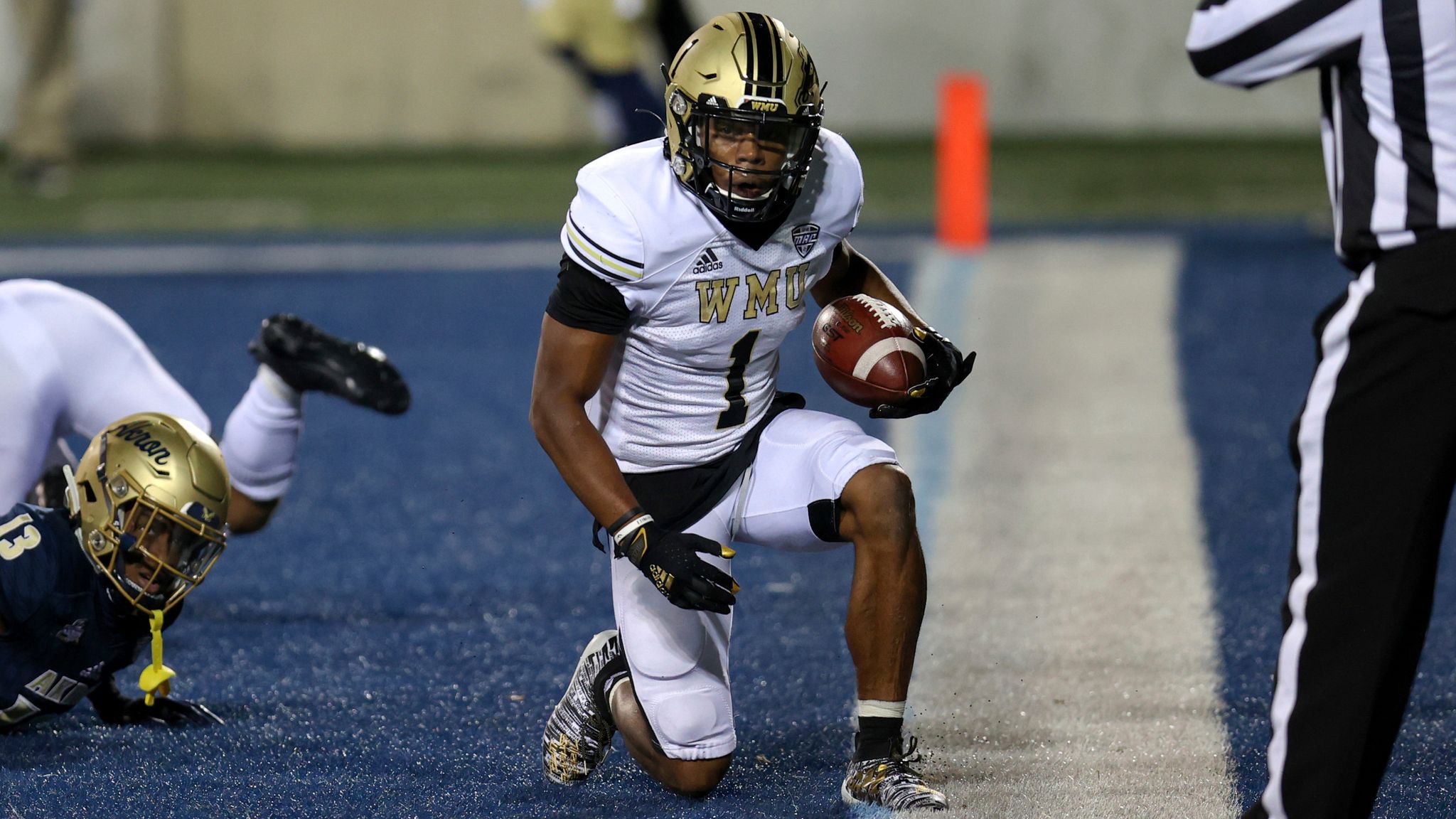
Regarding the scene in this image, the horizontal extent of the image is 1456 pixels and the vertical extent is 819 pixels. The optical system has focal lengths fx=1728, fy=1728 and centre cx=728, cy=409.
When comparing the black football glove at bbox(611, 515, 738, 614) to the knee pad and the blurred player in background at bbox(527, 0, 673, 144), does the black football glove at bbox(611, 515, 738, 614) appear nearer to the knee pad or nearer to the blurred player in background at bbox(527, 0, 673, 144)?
the knee pad

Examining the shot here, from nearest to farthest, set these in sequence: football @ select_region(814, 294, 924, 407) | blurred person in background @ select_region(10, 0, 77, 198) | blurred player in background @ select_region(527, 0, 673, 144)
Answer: football @ select_region(814, 294, 924, 407)
blurred player in background @ select_region(527, 0, 673, 144)
blurred person in background @ select_region(10, 0, 77, 198)

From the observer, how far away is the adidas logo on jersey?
2928 mm

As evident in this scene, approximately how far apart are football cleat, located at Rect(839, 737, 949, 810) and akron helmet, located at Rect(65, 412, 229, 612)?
118 centimetres

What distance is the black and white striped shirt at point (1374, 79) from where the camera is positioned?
2242mm

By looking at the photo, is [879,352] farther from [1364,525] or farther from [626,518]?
[1364,525]

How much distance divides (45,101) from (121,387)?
323 inches

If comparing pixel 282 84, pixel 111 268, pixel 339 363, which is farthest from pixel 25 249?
pixel 339 363

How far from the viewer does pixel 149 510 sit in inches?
116

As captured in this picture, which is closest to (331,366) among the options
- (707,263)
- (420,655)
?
(420,655)

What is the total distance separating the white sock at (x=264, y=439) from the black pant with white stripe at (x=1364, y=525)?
2423mm

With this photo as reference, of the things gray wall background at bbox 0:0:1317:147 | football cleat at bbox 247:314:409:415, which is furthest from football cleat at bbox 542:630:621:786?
gray wall background at bbox 0:0:1317:147

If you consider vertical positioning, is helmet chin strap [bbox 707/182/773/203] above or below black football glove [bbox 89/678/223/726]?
above

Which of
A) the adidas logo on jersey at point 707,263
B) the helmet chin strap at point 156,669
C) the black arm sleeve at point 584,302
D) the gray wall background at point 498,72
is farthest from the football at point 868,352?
the gray wall background at point 498,72

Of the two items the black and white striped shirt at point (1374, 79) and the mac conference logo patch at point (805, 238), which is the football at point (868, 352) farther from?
the black and white striped shirt at point (1374, 79)
